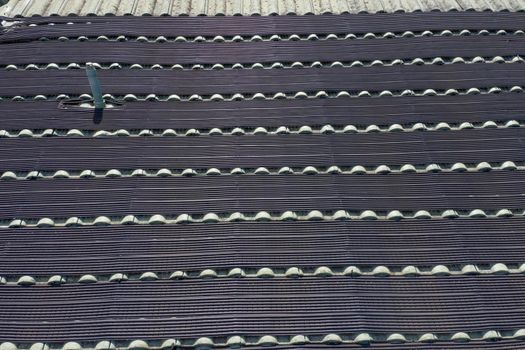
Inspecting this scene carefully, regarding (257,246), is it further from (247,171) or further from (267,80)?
(267,80)

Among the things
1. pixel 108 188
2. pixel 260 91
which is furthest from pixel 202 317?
pixel 260 91

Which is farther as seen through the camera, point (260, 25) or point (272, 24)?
point (272, 24)

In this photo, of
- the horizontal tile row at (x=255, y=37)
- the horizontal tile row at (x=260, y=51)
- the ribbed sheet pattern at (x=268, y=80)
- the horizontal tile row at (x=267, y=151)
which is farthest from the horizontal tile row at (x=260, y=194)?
the horizontal tile row at (x=255, y=37)

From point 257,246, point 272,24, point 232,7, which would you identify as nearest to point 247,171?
point 257,246

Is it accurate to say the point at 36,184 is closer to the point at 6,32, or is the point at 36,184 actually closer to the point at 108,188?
the point at 108,188

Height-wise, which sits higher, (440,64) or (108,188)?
(440,64)

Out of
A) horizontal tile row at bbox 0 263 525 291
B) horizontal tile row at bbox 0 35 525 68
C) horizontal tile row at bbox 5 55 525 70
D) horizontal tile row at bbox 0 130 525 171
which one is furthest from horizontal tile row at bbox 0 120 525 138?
horizontal tile row at bbox 0 263 525 291

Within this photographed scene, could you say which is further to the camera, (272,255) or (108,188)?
(108,188)

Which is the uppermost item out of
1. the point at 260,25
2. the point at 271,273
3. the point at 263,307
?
the point at 260,25
